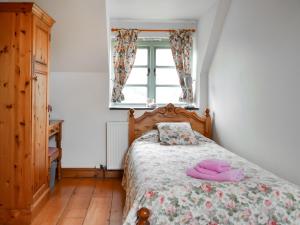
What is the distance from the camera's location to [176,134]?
158 inches

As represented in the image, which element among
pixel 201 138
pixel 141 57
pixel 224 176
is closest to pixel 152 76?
pixel 141 57

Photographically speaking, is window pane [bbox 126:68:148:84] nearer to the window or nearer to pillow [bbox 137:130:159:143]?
the window

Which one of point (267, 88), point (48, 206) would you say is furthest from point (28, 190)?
point (267, 88)

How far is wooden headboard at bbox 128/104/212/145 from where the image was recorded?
14.3 feet

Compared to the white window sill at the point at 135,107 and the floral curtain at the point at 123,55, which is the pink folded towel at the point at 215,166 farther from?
the floral curtain at the point at 123,55

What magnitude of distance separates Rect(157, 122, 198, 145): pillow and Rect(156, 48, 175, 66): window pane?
1043mm

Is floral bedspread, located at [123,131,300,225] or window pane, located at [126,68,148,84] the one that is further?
window pane, located at [126,68,148,84]

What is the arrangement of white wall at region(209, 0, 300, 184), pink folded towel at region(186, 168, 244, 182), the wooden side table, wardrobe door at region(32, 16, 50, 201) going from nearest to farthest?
pink folded towel at region(186, 168, 244, 182)
white wall at region(209, 0, 300, 184)
wardrobe door at region(32, 16, 50, 201)
the wooden side table

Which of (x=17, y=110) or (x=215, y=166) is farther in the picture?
(x=17, y=110)

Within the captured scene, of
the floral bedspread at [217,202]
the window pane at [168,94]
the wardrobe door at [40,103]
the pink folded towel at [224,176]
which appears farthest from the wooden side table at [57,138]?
the pink folded towel at [224,176]

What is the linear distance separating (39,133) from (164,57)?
225 centimetres

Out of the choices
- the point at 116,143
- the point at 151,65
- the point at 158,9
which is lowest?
the point at 116,143

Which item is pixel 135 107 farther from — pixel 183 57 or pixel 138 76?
pixel 183 57

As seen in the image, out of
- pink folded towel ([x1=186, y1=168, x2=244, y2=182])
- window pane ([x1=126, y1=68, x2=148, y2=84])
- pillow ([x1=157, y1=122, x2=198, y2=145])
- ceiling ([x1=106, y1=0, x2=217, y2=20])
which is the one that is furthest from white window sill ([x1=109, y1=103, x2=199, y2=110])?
pink folded towel ([x1=186, y1=168, x2=244, y2=182])
